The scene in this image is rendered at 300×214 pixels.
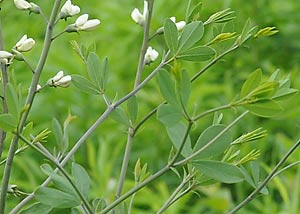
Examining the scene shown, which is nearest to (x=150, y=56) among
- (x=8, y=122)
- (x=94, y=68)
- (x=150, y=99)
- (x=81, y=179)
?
(x=94, y=68)

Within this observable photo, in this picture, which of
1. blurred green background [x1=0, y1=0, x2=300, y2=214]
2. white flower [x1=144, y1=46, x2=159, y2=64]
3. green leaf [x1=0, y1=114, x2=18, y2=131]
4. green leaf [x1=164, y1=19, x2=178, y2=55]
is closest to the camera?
green leaf [x1=0, y1=114, x2=18, y2=131]

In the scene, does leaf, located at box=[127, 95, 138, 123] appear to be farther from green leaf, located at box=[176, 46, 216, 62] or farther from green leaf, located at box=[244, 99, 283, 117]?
green leaf, located at box=[244, 99, 283, 117]

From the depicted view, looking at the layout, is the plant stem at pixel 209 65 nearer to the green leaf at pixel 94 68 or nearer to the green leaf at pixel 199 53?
the green leaf at pixel 199 53

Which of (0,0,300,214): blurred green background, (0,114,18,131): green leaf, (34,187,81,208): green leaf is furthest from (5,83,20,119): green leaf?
(0,0,300,214): blurred green background

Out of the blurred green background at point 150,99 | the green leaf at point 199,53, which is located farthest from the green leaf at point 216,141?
the blurred green background at point 150,99

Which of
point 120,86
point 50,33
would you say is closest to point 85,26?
point 50,33
